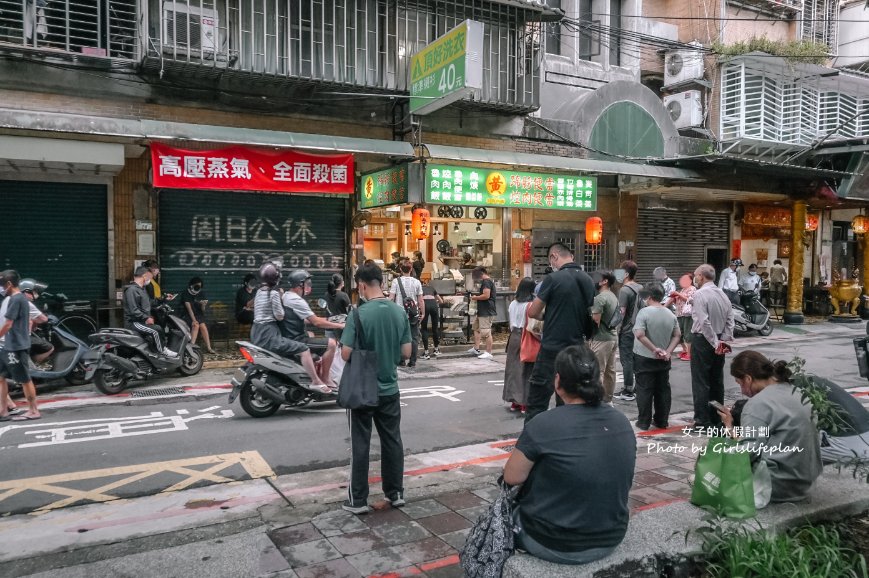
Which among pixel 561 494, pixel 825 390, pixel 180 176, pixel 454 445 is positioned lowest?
pixel 454 445

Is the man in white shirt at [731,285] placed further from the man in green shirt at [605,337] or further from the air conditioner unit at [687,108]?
the man in green shirt at [605,337]

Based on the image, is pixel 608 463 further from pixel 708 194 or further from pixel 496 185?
pixel 708 194

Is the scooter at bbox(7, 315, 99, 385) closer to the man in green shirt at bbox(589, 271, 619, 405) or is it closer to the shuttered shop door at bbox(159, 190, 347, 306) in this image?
the shuttered shop door at bbox(159, 190, 347, 306)

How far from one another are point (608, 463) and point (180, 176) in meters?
9.50

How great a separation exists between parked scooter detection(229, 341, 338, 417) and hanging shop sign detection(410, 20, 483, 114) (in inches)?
212

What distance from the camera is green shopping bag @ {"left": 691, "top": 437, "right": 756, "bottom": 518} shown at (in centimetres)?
380

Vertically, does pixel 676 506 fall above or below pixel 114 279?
below

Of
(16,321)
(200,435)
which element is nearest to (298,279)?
(200,435)

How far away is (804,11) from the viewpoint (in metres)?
20.4

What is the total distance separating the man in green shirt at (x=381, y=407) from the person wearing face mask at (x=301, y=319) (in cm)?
306

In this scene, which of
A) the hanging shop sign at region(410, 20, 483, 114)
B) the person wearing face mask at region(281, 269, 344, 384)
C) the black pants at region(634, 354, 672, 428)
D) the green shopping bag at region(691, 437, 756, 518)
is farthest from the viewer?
the hanging shop sign at region(410, 20, 483, 114)

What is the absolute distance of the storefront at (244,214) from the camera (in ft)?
35.9

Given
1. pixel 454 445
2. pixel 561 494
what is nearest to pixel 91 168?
pixel 454 445

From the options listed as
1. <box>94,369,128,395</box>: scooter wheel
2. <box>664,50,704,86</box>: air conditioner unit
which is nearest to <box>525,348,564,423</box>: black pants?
<box>94,369,128,395</box>: scooter wheel
